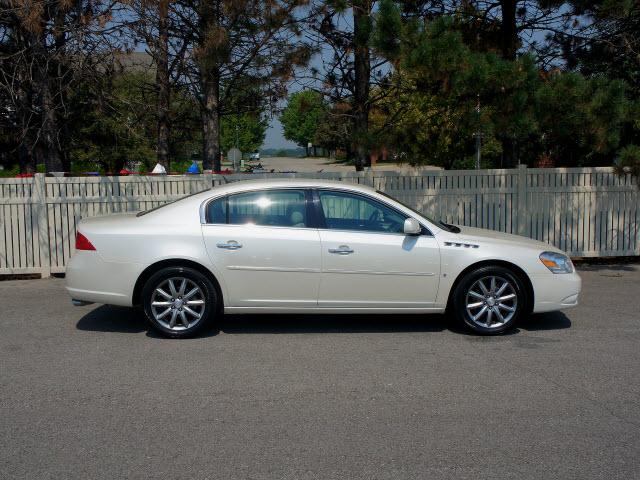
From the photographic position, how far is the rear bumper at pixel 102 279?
6.99 meters

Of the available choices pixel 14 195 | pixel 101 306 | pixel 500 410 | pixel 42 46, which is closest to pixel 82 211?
pixel 14 195

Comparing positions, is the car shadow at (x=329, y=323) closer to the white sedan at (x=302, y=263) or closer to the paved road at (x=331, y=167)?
the white sedan at (x=302, y=263)

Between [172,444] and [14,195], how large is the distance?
7.21m

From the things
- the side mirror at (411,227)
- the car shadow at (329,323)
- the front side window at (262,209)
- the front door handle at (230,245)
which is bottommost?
the car shadow at (329,323)

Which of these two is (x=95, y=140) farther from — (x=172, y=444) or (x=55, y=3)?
(x=172, y=444)

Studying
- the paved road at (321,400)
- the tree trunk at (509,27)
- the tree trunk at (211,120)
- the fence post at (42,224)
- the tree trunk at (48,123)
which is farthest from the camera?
the tree trunk at (211,120)

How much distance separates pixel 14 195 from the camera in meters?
10.4

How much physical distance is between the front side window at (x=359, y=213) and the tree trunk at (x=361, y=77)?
443cm

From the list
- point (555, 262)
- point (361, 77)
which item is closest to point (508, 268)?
point (555, 262)

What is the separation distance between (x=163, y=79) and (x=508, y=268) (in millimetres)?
10798

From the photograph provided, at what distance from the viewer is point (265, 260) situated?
22.9ft

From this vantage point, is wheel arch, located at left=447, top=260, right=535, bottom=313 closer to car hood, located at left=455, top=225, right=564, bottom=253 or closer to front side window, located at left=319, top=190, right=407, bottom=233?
car hood, located at left=455, top=225, right=564, bottom=253

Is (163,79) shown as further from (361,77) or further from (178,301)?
(178,301)

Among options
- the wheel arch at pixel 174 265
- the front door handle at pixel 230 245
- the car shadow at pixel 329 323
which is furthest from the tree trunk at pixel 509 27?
the wheel arch at pixel 174 265
